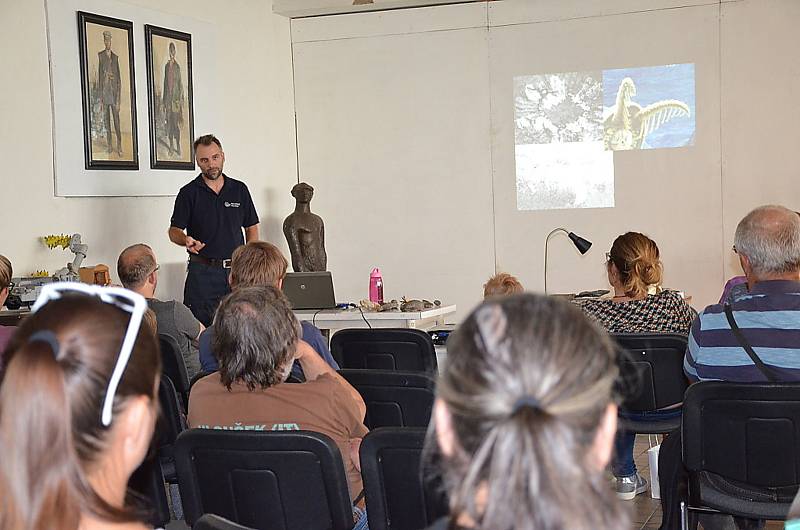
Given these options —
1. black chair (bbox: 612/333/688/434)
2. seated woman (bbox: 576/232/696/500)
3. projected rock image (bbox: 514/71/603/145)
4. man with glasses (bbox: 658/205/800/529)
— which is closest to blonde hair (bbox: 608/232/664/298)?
seated woman (bbox: 576/232/696/500)

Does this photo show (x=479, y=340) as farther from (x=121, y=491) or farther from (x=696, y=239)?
(x=696, y=239)

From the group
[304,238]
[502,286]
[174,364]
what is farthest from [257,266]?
[304,238]

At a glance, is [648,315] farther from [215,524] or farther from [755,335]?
[215,524]

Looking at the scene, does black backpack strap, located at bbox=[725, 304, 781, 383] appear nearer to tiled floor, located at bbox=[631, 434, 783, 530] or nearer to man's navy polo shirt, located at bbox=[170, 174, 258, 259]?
tiled floor, located at bbox=[631, 434, 783, 530]

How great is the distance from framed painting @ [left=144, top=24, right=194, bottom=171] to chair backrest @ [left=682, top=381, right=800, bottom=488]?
16.9ft

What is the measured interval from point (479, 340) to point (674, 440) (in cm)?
276

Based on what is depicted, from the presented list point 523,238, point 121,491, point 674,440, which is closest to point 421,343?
point 674,440

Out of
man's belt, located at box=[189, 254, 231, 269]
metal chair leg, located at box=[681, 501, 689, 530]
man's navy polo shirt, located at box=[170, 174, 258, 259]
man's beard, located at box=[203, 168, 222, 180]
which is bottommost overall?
metal chair leg, located at box=[681, 501, 689, 530]

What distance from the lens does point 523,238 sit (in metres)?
8.91

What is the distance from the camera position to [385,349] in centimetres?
446

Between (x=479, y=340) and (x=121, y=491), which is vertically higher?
(x=479, y=340)

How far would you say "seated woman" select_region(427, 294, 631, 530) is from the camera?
3.59 ft

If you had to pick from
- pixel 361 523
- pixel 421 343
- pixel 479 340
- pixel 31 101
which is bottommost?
pixel 361 523

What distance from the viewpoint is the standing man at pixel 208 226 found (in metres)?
6.68
